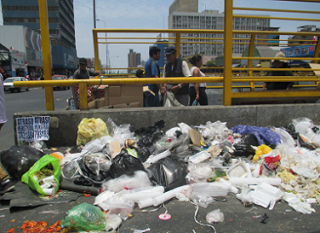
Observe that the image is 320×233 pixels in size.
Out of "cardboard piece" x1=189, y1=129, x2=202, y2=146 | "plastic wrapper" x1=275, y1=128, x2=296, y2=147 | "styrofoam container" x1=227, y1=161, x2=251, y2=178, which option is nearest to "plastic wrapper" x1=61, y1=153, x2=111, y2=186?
"cardboard piece" x1=189, y1=129, x2=202, y2=146

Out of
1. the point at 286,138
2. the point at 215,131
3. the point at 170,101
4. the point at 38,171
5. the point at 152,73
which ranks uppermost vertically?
the point at 152,73

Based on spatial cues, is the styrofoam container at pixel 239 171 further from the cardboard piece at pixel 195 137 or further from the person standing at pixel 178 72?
the person standing at pixel 178 72

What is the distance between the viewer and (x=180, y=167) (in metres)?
2.92

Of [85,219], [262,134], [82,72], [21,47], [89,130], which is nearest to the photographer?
[85,219]

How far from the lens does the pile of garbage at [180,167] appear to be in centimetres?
244

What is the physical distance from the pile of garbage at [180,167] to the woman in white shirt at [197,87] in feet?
5.75

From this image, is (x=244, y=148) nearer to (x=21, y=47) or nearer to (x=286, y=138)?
(x=286, y=138)

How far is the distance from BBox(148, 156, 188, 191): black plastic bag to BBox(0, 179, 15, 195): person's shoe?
1.55 metres

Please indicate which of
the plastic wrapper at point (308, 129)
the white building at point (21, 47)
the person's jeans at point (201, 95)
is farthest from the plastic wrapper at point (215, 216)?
the white building at point (21, 47)

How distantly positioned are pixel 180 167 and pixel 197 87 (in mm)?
2866

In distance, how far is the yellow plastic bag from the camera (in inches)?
139

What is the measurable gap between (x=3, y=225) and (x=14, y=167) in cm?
95

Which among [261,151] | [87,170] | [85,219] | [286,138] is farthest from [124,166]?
[286,138]

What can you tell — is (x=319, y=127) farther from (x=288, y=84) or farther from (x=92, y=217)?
(x=92, y=217)
